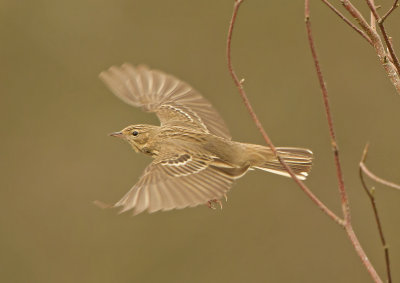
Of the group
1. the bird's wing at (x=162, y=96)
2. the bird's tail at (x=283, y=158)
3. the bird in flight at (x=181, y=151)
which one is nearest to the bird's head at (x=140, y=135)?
the bird in flight at (x=181, y=151)

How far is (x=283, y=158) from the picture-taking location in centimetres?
459

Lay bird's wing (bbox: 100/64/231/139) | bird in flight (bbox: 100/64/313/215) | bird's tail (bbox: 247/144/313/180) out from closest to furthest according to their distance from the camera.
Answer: bird in flight (bbox: 100/64/313/215) < bird's tail (bbox: 247/144/313/180) < bird's wing (bbox: 100/64/231/139)

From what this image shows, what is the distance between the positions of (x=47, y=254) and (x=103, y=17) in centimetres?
300

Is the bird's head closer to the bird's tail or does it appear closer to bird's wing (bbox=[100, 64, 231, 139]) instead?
bird's wing (bbox=[100, 64, 231, 139])

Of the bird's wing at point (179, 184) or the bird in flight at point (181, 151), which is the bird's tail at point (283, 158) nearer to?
the bird in flight at point (181, 151)

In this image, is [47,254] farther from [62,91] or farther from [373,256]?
[373,256]

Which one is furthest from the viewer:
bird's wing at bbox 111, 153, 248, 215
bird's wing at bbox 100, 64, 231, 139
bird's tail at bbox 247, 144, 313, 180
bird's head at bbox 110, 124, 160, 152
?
bird's wing at bbox 100, 64, 231, 139

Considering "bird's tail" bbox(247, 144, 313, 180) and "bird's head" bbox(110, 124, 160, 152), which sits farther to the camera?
"bird's head" bbox(110, 124, 160, 152)

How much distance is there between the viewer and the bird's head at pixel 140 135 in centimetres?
491

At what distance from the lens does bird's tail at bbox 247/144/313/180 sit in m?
4.58

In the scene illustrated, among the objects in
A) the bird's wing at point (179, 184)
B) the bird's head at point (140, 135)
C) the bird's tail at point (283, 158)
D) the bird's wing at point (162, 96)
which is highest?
the bird's wing at point (162, 96)

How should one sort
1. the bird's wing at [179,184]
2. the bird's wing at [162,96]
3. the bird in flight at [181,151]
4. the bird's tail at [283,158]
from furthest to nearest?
the bird's wing at [162,96], the bird's tail at [283,158], the bird in flight at [181,151], the bird's wing at [179,184]

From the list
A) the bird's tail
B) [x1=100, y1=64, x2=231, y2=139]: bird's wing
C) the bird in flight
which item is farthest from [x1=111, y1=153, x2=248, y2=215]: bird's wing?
[x1=100, y1=64, x2=231, y2=139]: bird's wing

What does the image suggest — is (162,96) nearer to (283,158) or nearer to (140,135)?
(140,135)
